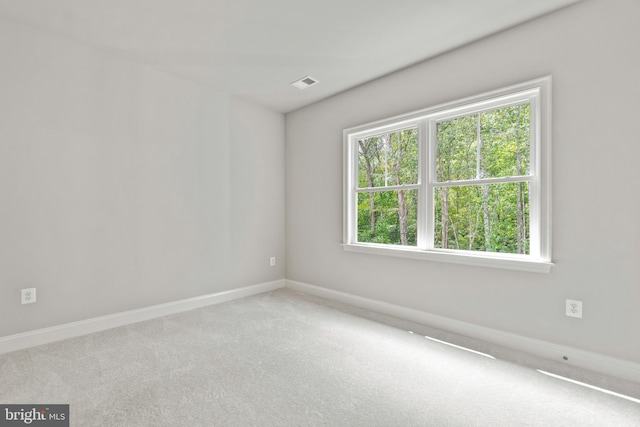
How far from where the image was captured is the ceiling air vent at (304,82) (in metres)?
3.29

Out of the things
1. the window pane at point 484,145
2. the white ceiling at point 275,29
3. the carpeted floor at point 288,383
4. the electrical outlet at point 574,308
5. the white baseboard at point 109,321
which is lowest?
the carpeted floor at point 288,383

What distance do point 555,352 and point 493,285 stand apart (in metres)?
0.59

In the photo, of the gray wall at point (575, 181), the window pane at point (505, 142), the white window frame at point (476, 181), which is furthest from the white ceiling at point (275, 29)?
the window pane at point (505, 142)

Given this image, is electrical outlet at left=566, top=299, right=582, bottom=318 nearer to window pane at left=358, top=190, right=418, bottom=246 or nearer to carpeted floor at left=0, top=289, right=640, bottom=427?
carpeted floor at left=0, top=289, right=640, bottom=427

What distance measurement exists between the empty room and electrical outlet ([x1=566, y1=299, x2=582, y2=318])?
0.02m

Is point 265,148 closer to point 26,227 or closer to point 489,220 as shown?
point 26,227

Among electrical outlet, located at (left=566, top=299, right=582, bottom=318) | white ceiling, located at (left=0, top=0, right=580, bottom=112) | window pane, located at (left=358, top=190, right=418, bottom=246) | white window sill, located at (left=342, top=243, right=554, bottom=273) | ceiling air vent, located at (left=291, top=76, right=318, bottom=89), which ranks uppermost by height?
white ceiling, located at (left=0, top=0, right=580, bottom=112)

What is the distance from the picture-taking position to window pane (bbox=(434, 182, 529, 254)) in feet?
8.07

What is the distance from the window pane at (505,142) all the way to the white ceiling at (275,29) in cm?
69

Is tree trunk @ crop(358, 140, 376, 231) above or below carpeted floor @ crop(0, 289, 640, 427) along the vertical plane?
above

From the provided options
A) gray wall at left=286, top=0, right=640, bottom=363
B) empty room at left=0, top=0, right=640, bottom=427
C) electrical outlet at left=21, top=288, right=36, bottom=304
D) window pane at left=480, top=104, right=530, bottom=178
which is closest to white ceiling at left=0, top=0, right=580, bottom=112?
empty room at left=0, top=0, right=640, bottom=427

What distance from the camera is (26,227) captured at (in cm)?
238

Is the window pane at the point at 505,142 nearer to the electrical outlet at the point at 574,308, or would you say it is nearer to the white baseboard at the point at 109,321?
the electrical outlet at the point at 574,308

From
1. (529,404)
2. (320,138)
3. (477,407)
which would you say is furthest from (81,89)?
(529,404)
